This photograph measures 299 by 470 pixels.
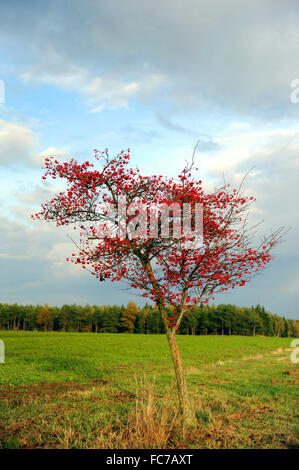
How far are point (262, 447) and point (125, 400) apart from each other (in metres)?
6.38

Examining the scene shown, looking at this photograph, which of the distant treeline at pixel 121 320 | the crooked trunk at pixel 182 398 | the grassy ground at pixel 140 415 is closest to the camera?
the grassy ground at pixel 140 415

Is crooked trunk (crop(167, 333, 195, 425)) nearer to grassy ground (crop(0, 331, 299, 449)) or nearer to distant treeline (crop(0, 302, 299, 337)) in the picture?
grassy ground (crop(0, 331, 299, 449))

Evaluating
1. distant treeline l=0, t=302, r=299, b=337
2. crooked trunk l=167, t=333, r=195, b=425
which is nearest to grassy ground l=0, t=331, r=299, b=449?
crooked trunk l=167, t=333, r=195, b=425

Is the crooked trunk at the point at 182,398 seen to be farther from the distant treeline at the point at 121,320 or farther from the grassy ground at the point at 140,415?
the distant treeline at the point at 121,320

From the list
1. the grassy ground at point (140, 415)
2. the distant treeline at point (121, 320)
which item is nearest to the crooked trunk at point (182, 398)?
the grassy ground at point (140, 415)

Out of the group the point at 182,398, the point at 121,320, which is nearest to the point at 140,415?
the point at 182,398

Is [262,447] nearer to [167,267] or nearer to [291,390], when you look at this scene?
[167,267]

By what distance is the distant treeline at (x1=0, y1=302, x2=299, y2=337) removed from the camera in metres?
119

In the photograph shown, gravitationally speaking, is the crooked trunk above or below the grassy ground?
above

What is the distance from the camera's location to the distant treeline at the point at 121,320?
11869 centimetres

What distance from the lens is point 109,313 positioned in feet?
Result: 397
